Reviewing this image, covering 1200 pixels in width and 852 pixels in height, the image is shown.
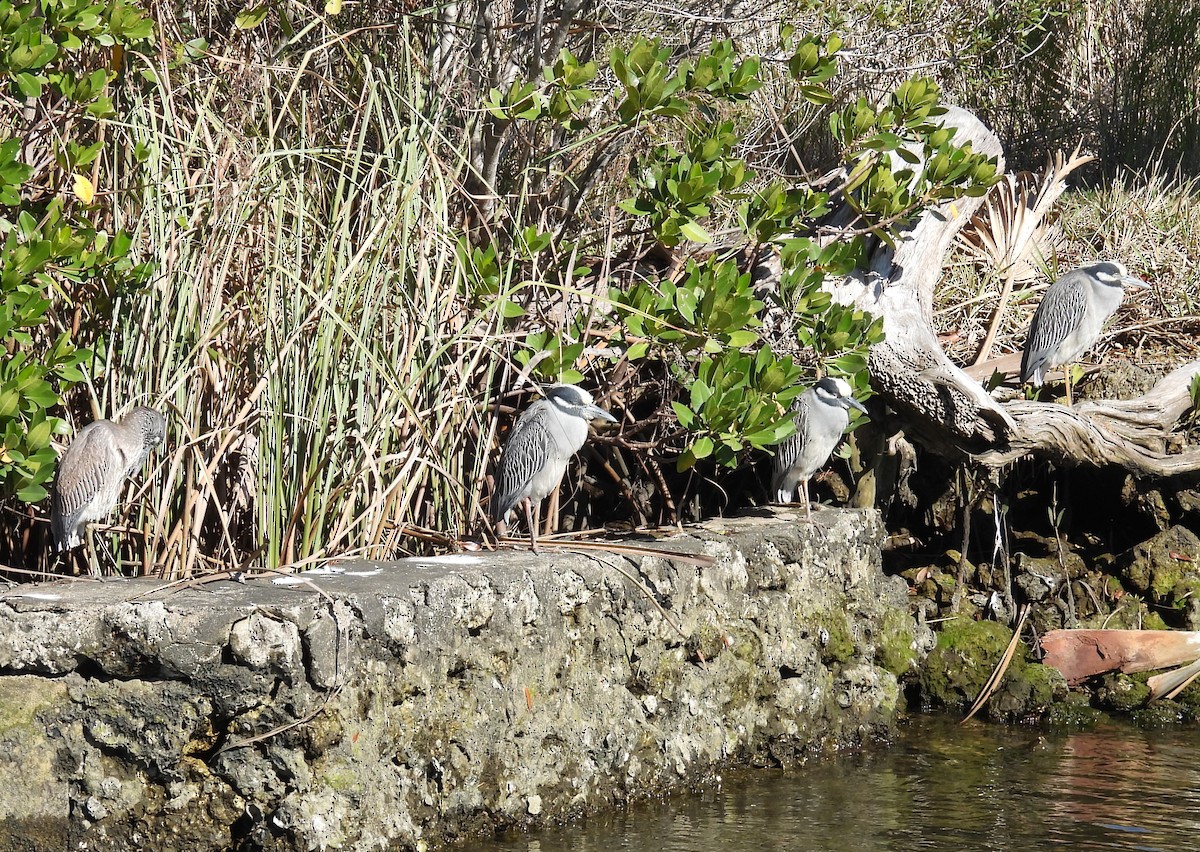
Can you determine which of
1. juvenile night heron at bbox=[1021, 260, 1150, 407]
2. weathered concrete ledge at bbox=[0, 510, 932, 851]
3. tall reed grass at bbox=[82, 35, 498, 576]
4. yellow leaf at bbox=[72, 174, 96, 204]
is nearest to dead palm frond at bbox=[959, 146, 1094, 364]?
juvenile night heron at bbox=[1021, 260, 1150, 407]

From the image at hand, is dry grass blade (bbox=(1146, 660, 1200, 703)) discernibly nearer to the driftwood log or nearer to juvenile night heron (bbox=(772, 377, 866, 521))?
the driftwood log

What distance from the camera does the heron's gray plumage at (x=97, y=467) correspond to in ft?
12.6

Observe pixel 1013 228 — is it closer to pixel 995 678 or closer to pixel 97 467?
pixel 995 678

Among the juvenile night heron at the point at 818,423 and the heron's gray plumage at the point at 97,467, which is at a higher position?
the juvenile night heron at the point at 818,423

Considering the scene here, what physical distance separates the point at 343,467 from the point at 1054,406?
364 centimetres

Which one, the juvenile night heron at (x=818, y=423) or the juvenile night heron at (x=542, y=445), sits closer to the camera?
the juvenile night heron at (x=542, y=445)

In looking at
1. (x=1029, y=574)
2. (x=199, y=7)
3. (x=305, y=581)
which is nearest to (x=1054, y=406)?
(x=1029, y=574)

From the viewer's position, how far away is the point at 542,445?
4.66 m

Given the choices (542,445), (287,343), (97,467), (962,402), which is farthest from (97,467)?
(962,402)

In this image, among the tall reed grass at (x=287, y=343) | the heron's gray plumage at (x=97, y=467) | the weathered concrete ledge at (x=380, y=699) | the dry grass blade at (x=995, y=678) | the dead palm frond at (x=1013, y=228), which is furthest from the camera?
the dead palm frond at (x=1013, y=228)

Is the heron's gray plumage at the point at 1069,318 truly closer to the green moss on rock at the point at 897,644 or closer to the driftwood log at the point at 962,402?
the driftwood log at the point at 962,402

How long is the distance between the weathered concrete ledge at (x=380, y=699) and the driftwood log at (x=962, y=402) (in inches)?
54.5

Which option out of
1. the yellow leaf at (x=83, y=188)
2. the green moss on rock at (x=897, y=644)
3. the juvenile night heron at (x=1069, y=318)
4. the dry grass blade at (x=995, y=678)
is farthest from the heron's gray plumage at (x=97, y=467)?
the juvenile night heron at (x=1069, y=318)

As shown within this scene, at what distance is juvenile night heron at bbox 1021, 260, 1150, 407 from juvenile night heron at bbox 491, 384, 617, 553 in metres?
3.30
